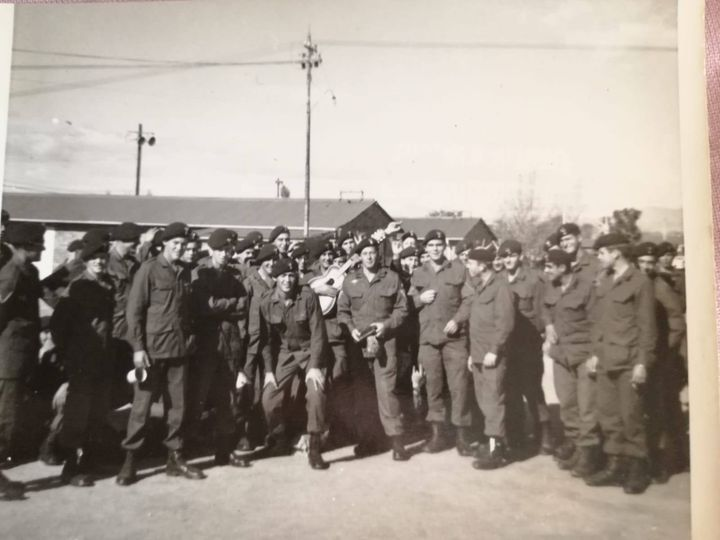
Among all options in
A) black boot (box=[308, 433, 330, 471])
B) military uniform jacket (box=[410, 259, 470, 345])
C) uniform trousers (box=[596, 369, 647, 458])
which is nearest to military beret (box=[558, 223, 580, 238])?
military uniform jacket (box=[410, 259, 470, 345])

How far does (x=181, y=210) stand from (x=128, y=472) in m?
1.10

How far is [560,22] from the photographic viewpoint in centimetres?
214

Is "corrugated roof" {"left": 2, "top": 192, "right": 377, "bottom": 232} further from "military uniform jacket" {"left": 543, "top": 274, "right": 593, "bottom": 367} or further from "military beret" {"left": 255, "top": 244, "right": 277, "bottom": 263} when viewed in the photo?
"military uniform jacket" {"left": 543, "top": 274, "right": 593, "bottom": 367}

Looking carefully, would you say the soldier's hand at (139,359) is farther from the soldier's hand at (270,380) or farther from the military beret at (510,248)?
the military beret at (510,248)

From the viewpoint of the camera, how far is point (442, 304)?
83.6 inches

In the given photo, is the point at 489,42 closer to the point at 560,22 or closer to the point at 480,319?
the point at 560,22

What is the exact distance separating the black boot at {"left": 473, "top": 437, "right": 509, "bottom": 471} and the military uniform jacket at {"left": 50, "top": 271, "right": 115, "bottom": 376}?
155 centimetres

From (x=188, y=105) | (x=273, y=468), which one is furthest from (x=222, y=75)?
(x=273, y=468)

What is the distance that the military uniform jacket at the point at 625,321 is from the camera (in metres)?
1.96

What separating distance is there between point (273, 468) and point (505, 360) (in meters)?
1.04

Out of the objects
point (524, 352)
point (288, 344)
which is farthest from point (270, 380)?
point (524, 352)

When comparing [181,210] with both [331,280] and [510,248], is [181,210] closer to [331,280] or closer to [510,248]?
[331,280]

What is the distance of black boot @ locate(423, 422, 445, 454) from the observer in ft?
6.81

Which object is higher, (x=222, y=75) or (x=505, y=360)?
(x=222, y=75)
